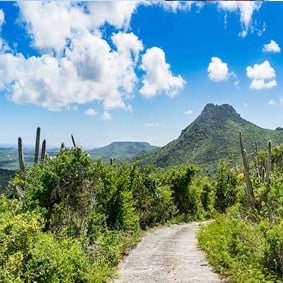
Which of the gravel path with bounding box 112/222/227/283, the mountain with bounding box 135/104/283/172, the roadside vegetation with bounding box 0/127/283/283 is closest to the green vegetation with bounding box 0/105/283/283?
the roadside vegetation with bounding box 0/127/283/283

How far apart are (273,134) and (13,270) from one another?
14338 centimetres

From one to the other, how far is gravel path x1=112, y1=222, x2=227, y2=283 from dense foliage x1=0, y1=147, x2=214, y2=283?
0.62m

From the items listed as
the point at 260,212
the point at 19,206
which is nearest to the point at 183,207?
the point at 260,212

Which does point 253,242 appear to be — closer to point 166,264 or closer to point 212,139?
→ point 166,264

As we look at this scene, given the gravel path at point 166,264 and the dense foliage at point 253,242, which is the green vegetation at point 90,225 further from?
the gravel path at point 166,264

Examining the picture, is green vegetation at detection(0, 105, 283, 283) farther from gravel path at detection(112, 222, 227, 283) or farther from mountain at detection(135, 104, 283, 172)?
mountain at detection(135, 104, 283, 172)

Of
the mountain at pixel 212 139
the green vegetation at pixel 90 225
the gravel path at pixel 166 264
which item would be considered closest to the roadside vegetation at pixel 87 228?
the green vegetation at pixel 90 225

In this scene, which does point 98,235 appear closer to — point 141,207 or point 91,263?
point 91,263

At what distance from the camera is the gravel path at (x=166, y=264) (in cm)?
1347

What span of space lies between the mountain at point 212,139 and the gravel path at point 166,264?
93260 millimetres

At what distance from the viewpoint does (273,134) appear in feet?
479

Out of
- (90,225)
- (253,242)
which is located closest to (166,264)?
(253,242)

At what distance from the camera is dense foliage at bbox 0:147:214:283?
1025 centimetres

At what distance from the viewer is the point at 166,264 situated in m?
15.6
